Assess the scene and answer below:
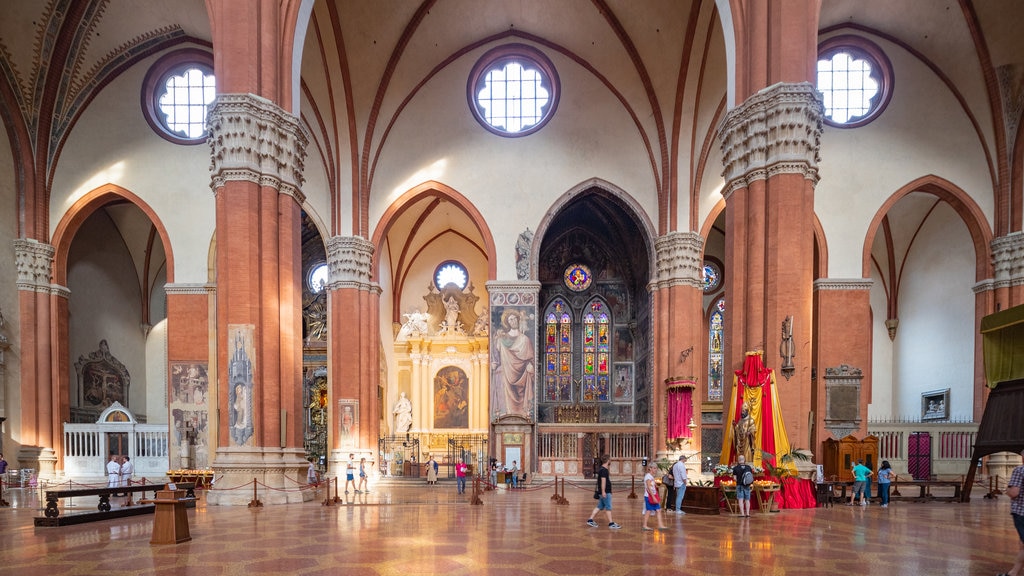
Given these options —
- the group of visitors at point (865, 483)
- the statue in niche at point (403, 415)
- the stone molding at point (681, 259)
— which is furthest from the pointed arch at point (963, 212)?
the statue in niche at point (403, 415)

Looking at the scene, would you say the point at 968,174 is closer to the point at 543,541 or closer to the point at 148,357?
the point at 543,541

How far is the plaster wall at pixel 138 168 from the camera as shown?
23.4 meters

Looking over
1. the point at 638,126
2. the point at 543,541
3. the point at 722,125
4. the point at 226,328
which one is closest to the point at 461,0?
the point at 638,126

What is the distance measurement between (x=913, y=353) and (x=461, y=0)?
76.7 ft

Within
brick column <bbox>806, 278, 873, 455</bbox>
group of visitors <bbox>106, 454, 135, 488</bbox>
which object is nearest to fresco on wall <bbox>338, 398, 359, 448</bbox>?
group of visitors <bbox>106, 454, 135, 488</bbox>

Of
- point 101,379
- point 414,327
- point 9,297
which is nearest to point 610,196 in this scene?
point 414,327

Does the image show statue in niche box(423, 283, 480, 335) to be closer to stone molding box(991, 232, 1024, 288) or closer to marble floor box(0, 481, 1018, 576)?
marble floor box(0, 481, 1018, 576)

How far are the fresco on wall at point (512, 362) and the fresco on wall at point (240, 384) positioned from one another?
437 inches

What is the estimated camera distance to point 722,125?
14.4 meters

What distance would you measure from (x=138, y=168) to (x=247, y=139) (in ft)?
41.5

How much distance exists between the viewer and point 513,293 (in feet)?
80.0

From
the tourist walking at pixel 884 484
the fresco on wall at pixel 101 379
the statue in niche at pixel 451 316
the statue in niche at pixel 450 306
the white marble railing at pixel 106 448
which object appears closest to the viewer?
the tourist walking at pixel 884 484

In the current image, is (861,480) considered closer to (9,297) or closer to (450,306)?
(450,306)

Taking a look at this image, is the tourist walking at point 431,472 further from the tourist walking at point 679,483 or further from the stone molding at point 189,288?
the tourist walking at point 679,483
